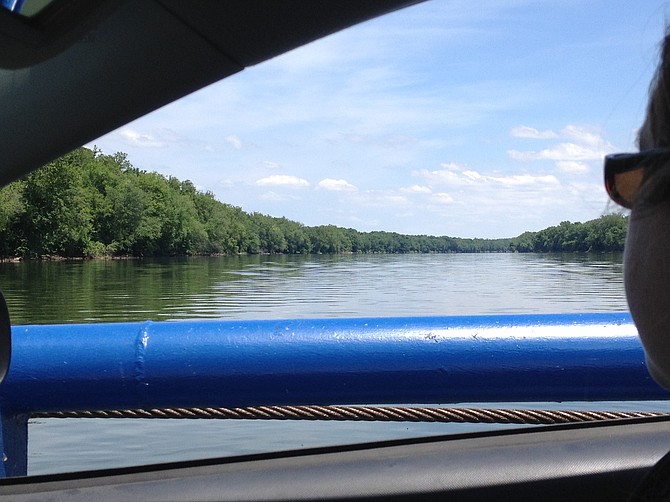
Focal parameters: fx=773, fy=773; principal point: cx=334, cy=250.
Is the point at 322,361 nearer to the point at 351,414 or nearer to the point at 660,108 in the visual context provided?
the point at 351,414

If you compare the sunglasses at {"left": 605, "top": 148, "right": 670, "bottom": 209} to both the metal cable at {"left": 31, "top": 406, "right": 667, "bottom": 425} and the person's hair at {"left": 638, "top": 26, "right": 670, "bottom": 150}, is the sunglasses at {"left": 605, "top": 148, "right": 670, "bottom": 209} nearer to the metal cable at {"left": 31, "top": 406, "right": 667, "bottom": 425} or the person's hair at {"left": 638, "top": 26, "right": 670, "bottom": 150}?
the person's hair at {"left": 638, "top": 26, "right": 670, "bottom": 150}

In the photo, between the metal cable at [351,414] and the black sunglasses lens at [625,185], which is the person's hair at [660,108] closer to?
the black sunglasses lens at [625,185]

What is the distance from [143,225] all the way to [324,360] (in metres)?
46.0

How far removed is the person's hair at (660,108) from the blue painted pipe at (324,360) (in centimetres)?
186

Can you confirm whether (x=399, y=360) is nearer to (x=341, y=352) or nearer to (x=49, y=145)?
(x=341, y=352)

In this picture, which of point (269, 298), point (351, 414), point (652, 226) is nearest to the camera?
point (652, 226)

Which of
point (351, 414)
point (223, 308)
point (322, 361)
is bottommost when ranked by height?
point (223, 308)

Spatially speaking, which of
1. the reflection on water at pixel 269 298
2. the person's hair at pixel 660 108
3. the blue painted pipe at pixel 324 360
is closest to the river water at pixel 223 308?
the reflection on water at pixel 269 298

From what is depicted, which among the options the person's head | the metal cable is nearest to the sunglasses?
the person's head

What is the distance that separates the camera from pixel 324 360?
254 cm

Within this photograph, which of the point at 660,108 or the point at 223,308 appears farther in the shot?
the point at 223,308

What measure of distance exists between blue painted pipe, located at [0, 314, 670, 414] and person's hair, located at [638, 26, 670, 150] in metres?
1.86

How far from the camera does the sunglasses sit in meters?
0.71

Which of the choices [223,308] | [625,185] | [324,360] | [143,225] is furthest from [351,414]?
[143,225]
